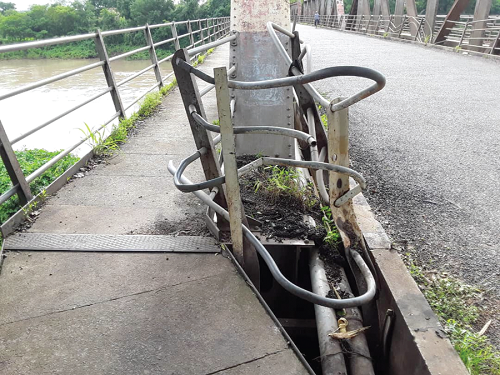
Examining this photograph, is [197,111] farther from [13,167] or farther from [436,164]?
[436,164]

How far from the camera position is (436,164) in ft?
12.8

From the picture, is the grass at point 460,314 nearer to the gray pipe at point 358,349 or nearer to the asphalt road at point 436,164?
the asphalt road at point 436,164

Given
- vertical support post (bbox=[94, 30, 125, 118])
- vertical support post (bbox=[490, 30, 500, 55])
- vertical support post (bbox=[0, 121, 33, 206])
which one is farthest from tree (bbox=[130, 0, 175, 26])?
vertical support post (bbox=[0, 121, 33, 206])

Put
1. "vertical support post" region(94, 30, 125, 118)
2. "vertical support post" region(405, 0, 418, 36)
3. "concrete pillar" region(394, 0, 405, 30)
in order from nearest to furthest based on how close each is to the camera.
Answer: "vertical support post" region(94, 30, 125, 118), "vertical support post" region(405, 0, 418, 36), "concrete pillar" region(394, 0, 405, 30)

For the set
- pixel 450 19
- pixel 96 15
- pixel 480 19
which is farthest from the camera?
pixel 96 15

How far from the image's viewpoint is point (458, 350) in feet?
5.80

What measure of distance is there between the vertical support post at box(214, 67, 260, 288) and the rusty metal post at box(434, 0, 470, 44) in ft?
45.4

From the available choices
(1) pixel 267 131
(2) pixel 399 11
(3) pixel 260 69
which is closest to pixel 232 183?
(1) pixel 267 131

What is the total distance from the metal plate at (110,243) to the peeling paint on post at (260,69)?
1.19 m

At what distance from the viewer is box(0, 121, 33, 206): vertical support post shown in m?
2.53

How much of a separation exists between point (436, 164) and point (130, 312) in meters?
3.30

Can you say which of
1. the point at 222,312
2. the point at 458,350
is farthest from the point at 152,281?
the point at 458,350

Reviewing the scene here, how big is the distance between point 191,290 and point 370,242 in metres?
1.15

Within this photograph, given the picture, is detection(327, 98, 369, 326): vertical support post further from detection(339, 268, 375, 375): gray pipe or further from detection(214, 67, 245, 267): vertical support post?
detection(214, 67, 245, 267): vertical support post
